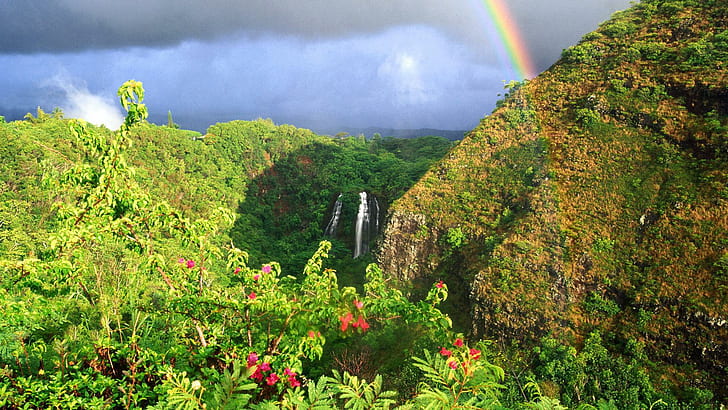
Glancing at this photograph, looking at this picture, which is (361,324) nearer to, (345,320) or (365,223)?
(345,320)

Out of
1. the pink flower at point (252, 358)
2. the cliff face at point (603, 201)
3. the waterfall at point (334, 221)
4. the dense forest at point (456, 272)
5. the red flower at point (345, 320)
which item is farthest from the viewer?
the waterfall at point (334, 221)

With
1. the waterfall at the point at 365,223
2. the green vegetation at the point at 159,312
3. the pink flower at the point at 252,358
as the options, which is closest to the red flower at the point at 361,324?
the green vegetation at the point at 159,312

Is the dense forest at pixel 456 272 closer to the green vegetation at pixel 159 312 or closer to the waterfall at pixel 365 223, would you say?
the green vegetation at pixel 159 312

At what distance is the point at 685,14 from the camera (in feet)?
90.9

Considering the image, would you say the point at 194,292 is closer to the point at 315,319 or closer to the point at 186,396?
the point at 315,319

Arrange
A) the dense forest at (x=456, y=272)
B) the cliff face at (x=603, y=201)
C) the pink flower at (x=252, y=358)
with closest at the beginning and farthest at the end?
1. the pink flower at (x=252, y=358)
2. the dense forest at (x=456, y=272)
3. the cliff face at (x=603, y=201)

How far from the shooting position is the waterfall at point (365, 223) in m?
38.3

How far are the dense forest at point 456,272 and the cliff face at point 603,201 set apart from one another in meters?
0.11

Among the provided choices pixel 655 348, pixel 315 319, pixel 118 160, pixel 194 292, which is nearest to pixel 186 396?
pixel 315 319

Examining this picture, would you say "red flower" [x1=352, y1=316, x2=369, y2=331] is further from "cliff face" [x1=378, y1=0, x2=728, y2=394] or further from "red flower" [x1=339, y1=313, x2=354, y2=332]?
"cliff face" [x1=378, y1=0, x2=728, y2=394]

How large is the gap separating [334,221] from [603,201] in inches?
1098

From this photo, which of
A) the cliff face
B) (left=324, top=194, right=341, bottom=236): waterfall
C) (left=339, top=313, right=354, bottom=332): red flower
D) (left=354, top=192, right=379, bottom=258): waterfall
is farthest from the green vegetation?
(left=324, top=194, right=341, bottom=236): waterfall

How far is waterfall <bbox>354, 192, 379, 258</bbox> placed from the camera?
3834 cm

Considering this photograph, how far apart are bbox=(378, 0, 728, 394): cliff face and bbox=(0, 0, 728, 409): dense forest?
107 millimetres
